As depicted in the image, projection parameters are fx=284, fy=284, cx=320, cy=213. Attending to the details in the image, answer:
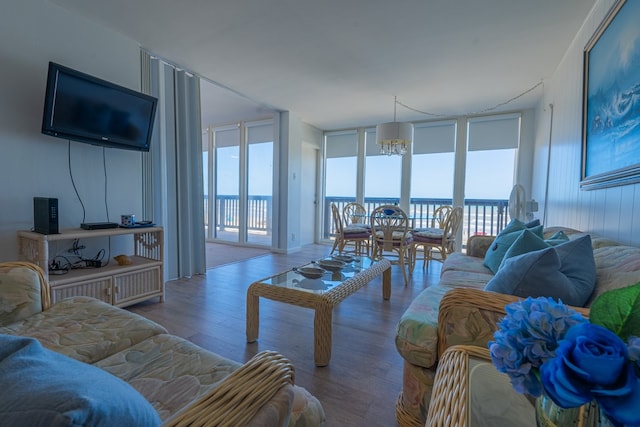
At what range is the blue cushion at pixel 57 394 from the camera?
332 millimetres

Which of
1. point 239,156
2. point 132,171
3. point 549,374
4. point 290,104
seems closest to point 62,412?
point 549,374

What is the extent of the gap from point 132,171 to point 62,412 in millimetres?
2996

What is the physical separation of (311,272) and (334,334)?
477mm

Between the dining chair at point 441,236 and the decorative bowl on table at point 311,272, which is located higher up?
the dining chair at point 441,236

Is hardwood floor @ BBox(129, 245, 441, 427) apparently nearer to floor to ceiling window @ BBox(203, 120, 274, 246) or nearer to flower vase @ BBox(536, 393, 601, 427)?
flower vase @ BBox(536, 393, 601, 427)

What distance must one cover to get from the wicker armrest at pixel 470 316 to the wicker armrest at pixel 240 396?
69 centimetres

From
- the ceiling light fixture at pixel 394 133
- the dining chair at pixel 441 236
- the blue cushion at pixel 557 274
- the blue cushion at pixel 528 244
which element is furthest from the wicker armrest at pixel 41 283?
the ceiling light fixture at pixel 394 133

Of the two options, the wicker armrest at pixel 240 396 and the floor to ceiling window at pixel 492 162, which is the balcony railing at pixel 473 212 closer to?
the floor to ceiling window at pixel 492 162

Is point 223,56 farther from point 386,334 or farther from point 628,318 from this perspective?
point 628,318

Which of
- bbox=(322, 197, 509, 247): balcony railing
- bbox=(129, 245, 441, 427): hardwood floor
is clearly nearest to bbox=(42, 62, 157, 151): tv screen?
bbox=(129, 245, 441, 427): hardwood floor

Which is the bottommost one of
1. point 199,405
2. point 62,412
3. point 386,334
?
point 386,334

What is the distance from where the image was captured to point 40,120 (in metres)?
2.21

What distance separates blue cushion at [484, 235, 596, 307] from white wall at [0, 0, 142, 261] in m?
3.15

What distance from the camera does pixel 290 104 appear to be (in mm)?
4547
